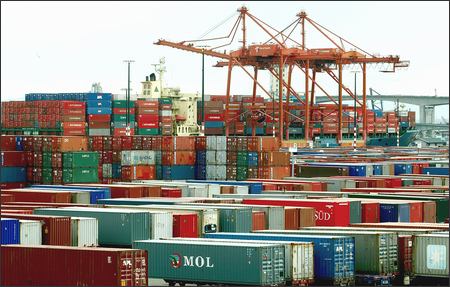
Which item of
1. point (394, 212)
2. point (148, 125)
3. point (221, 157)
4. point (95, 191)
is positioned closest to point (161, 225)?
point (394, 212)

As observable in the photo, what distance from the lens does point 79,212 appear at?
41.5 m

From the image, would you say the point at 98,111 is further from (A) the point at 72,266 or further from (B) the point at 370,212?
(A) the point at 72,266

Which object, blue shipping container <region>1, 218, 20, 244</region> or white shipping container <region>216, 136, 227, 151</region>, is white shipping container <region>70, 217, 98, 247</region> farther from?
white shipping container <region>216, 136, 227, 151</region>

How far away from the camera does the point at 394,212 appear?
47.2 m

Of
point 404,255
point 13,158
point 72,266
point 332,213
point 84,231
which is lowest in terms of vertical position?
point 404,255

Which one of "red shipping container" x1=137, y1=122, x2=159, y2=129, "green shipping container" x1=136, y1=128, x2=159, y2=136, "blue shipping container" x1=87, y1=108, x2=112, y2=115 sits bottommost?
"green shipping container" x1=136, y1=128, x2=159, y2=136

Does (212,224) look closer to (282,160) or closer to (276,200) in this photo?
(276,200)

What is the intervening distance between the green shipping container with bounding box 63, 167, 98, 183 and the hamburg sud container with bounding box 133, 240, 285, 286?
35334mm

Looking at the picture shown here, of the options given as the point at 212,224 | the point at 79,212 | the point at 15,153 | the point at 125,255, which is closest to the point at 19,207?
the point at 79,212

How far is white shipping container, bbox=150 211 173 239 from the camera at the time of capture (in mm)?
39000

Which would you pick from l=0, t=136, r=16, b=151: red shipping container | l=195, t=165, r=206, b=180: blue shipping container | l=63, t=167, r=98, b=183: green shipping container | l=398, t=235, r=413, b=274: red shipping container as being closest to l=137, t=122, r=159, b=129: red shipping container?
l=195, t=165, r=206, b=180: blue shipping container

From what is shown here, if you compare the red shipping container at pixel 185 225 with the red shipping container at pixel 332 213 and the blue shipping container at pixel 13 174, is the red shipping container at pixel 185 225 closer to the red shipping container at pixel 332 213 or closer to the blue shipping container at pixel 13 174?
the red shipping container at pixel 332 213

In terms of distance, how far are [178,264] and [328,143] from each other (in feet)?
344

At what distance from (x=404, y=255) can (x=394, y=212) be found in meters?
9.90
